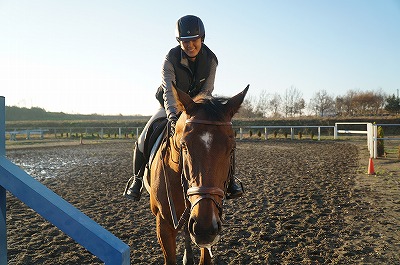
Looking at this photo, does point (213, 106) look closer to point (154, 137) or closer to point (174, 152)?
point (174, 152)

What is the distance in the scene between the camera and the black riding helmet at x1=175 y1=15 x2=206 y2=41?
12.3ft

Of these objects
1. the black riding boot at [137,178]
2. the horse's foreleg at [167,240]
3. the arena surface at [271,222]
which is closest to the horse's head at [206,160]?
the horse's foreleg at [167,240]

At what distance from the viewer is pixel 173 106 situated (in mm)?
3445

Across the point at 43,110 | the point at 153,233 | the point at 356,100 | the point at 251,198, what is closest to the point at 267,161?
the point at 251,198

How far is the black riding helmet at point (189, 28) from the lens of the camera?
3736 millimetres

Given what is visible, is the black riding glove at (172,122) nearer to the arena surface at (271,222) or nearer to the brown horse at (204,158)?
the brown horse at (204,158)

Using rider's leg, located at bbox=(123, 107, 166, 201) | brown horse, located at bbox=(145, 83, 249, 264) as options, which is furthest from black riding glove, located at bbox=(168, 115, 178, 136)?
rider's leg, located at bbox=(123, 107, 166, 201)

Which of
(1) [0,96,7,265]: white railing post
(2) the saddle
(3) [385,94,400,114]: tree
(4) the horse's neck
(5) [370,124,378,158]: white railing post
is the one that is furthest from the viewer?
(3) [385,94,400,114]: tree

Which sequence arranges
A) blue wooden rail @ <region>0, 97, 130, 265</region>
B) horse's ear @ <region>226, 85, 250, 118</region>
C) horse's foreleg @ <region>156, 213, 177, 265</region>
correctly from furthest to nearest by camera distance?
horse's foreleg @ <region>156, 213, 177, 265</region> → horse's ear @ <region>226, 85, 250, 118</region> → blue wooden rail @ <region>0, 97, 130, 265</region>

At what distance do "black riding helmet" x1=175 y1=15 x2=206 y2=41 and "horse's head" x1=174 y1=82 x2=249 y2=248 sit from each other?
125cm

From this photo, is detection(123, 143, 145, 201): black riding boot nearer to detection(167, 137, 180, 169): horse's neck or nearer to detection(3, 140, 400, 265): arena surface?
detection(3, 140, 400, 265): arena surface

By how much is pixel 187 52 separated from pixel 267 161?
473 inches

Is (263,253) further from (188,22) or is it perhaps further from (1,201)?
(1,201)

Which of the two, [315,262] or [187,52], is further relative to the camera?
[315,262]
